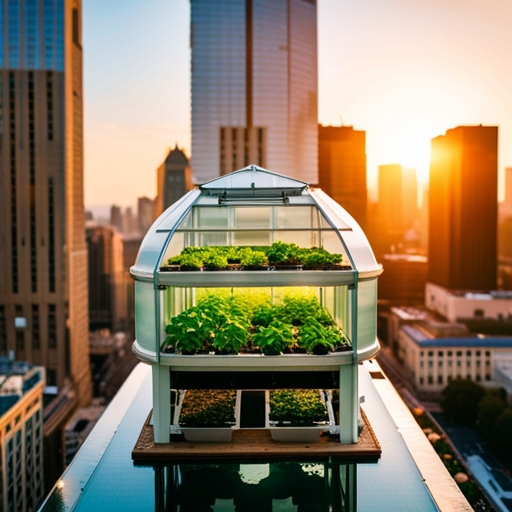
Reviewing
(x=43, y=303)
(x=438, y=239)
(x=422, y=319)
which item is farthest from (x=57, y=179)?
(x=438, y=239)

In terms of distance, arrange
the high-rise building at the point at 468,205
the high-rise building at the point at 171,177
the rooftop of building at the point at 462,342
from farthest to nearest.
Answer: the high-rise building at the point at 468,205
the high-rise building at the point at 171,177
the rooftop of building at the point at 462,342

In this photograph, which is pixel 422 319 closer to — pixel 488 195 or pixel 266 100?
pixel 488 195

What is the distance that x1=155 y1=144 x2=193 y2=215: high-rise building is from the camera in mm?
65125

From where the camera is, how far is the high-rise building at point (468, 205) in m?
69.0

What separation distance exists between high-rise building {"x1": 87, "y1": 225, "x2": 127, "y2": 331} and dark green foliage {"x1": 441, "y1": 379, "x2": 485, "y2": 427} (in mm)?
61459

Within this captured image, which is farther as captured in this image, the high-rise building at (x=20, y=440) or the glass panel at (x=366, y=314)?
the high-rise building at (x=20, y=440)

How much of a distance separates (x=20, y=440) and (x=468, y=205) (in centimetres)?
6219

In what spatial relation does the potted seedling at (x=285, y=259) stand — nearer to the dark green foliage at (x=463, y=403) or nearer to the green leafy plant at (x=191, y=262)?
the green leafy plant at (x=191, y=262)

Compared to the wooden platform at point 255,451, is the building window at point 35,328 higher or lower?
lower

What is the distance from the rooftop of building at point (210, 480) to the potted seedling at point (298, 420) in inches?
15.8

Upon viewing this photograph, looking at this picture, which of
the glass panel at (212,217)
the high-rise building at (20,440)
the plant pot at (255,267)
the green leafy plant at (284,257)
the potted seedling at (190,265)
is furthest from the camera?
the high-rise building at (20,440)

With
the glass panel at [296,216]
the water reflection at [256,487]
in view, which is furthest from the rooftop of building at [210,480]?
the glass panel at [296,216]

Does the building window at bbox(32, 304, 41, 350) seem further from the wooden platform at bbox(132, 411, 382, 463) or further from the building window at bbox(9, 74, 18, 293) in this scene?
the wooden platform at bbox(132, 411, 382, 463)

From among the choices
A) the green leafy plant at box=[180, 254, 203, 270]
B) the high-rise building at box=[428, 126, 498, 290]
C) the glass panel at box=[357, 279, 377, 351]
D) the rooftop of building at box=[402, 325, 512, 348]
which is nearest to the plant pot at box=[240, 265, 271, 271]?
the green leafy plant at box=[180, 254, 203, 270]
